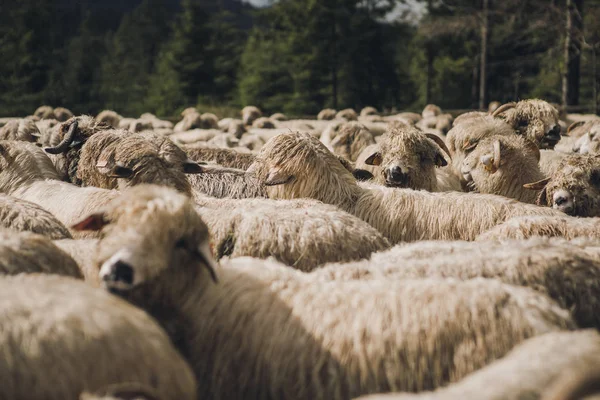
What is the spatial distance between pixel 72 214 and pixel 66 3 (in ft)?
274

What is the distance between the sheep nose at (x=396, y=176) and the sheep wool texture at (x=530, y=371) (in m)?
3.73

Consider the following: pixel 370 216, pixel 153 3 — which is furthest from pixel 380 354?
pixel 153 3

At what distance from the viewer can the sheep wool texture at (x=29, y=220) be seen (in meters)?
4.47

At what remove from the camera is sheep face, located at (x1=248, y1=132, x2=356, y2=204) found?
18.7ft

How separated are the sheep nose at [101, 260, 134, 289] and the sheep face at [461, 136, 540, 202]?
4465 mm

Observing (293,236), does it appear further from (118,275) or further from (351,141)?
(351,141)

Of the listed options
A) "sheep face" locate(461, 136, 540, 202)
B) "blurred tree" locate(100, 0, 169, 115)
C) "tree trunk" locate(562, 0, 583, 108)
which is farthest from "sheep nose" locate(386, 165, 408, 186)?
"blurred tree" locate(100, 0, 169, 115)

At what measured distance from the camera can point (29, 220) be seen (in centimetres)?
453

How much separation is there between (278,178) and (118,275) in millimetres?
2878

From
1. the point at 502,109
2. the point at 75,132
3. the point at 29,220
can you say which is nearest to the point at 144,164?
the point at 29,220

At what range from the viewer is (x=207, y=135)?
1369 centimetres

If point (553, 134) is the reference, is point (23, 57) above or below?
below

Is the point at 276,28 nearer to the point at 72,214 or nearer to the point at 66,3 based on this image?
the point at 72,214

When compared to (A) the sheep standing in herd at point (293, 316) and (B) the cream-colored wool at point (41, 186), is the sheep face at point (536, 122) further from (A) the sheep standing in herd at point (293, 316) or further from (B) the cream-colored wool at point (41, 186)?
(A) the sheep standing in herd at point (293, 316)
